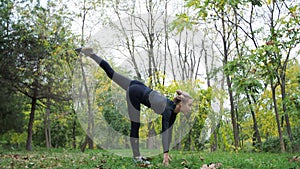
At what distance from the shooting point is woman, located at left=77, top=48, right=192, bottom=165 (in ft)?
17.1

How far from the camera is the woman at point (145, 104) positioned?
522 centimetres

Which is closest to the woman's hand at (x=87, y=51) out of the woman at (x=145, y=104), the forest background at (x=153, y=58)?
the forest background at (x=153, y=58)

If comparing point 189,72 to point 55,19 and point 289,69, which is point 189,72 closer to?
point 55,19

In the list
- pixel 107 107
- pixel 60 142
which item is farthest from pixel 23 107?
pixel 107 107

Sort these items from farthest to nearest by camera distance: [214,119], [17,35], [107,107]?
[17,35]
[214,119]
[107,107]

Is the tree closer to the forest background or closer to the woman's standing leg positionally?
the forest background

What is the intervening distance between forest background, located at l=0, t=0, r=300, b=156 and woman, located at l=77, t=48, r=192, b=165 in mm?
157

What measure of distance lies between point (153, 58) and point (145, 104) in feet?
3.31

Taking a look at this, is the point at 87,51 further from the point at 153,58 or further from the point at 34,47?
the point at 34,47

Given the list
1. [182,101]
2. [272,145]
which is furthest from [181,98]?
[272,145]

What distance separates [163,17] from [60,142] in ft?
70.7

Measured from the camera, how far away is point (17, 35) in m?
14.6

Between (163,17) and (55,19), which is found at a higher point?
(55,19)

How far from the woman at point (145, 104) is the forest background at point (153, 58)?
0.16 m
